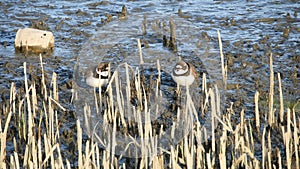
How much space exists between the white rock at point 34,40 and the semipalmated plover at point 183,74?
7.23 feet

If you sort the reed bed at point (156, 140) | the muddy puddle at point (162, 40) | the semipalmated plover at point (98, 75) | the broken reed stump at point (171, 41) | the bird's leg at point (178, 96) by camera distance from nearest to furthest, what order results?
the reed bed at point (156, 140)
the bird's leg at point (178, 96)
the semipalmated plover at point (98, 75)
the muddy puddle at point (162, 40)
the broken reed stump at point (171, 41)

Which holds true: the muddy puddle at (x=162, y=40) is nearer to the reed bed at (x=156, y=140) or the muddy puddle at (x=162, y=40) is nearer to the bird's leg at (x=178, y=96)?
the bird's leg at (x=178, y=96)

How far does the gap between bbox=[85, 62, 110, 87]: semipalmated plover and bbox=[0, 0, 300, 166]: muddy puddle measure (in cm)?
22

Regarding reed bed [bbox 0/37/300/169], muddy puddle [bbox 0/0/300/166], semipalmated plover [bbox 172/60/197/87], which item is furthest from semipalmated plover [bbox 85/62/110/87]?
semipalmated plover [bbox 172/60/197/87]

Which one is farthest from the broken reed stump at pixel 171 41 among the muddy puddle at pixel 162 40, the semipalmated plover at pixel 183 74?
the semipalmated plover at pixel 183 74

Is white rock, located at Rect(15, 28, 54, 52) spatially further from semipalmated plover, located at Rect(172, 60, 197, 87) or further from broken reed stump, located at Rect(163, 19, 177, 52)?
semipalmated plover, located at Rect(172, 60, 197, 87)

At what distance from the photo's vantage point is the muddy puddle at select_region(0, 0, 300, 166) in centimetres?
857

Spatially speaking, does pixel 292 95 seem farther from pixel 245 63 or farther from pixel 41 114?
pixel 41 114

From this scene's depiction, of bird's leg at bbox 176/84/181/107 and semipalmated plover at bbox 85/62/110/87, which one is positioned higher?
semipalmated plover at bbox 85/62/110/87

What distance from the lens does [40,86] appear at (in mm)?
8531

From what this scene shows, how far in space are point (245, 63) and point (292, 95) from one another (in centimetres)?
125

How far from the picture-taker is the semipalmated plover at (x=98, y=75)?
837 centimetres

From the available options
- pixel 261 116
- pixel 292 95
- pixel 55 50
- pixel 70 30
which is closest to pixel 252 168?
pixel 261 116

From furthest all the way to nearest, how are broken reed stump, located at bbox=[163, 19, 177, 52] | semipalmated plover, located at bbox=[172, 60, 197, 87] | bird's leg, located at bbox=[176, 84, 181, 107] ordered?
broken reed stump, located at bbox=[163, 19, 177, 52] < semipalmated plover, located at bbox=[172, 60, 197, 87] < bird's leg, located at bbox=[176, 84, 181, 107]
